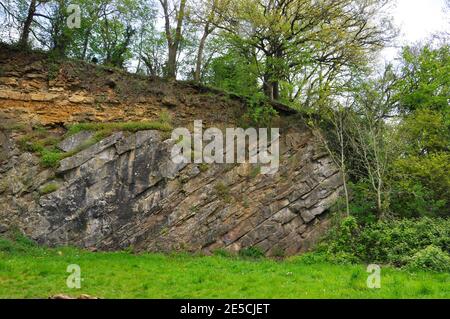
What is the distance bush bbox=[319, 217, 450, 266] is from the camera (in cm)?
1295

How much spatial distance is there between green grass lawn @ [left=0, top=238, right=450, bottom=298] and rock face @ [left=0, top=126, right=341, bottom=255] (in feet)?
4.69

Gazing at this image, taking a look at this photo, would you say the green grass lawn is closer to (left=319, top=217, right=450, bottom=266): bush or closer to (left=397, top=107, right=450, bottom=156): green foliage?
(left=319, top=217, right=450, bottom=266): bush

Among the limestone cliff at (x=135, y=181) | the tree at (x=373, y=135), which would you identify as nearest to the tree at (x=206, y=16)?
the limestone cliff at (x=135, y=181)

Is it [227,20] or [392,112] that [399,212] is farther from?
[227,20]

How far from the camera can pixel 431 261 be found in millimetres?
11320

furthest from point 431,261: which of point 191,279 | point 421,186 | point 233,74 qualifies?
point 233,74

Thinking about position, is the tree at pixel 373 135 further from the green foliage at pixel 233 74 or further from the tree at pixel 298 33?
the green foliage at pixel 233 74

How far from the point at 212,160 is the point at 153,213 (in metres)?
3.17

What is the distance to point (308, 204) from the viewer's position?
1645cm

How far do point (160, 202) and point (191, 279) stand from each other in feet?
18.8

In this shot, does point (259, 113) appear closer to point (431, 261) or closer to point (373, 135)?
point (373, 135)

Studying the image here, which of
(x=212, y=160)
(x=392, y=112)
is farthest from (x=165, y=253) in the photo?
(x=392, y=112)

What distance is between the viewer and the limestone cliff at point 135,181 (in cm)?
1401

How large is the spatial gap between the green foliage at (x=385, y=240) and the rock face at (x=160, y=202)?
1864mm
